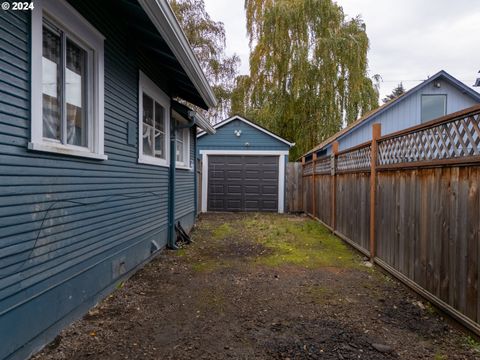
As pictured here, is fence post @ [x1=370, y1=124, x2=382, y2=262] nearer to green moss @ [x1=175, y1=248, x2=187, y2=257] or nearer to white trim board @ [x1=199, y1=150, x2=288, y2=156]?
green moss @ [x1=175, y1=248, x2=187, y2=257]

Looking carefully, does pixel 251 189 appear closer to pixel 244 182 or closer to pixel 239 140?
pixel 244 182

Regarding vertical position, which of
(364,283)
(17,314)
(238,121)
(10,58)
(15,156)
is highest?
(238,121)

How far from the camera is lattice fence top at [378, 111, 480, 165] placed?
2787mm

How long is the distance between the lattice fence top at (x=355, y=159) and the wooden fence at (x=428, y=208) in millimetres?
26

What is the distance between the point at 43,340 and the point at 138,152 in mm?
2660

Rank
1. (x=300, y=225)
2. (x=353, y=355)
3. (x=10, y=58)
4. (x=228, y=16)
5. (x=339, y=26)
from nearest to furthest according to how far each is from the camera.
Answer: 1. (x=10, y=58)
2. (x=353, y=355)
3. (x=300, y=225)
4. (x=339, y=26)
5. (x=228, y=16)

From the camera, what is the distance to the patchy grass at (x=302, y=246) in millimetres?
5293

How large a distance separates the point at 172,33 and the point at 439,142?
2.93 meters

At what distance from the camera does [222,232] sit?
8.17 m

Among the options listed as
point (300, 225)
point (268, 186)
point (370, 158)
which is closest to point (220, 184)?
point (268, 186)

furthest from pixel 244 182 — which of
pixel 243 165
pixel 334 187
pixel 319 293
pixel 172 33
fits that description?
pixel 172 33

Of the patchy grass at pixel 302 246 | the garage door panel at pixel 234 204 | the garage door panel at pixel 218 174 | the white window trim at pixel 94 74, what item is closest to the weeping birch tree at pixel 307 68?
the garage door panel at pixel 218 174

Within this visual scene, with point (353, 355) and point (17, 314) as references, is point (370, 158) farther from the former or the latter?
point (17, 314)

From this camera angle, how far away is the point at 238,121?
41.8ft
